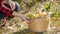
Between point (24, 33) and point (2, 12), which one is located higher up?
point (2, 12)

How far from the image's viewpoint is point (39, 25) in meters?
3.07

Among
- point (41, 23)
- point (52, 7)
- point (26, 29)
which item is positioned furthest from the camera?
point (52, 7)

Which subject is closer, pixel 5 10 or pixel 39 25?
pixel 39 25

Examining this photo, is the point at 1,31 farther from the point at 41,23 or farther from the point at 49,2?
the point at 49,2

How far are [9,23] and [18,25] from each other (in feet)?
0.56

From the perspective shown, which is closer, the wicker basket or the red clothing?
the wicker basket

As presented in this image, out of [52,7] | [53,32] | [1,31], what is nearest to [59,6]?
[52,7]

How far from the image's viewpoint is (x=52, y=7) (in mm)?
3945

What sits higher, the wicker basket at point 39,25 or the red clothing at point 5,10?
the red clothing at point 5,10

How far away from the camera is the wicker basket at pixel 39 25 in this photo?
3.04 meters

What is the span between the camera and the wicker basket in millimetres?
3036

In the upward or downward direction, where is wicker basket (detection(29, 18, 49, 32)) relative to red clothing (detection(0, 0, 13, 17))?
downward

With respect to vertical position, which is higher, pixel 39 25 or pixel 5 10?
pixel 5 10

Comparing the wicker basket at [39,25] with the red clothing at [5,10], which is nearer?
the wicker basket at [39,25]
